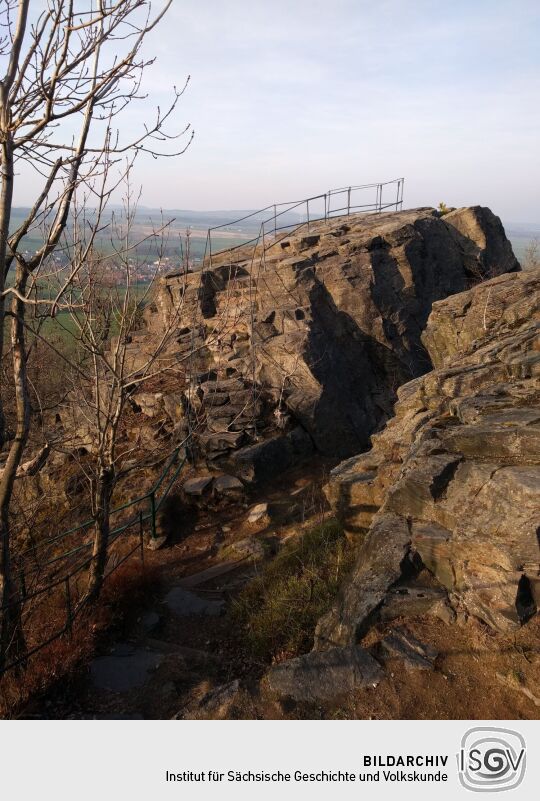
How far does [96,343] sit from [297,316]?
8.65 metres

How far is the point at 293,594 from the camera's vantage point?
725cm

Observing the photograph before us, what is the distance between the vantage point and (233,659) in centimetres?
683

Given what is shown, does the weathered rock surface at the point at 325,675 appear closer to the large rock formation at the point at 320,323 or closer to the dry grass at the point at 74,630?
the dry grass at the point at 74,630

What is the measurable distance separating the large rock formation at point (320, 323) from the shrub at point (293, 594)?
150 inches

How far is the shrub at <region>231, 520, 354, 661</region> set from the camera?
6625 millimetres

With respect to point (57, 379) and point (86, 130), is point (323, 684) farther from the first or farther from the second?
point (57, 379)

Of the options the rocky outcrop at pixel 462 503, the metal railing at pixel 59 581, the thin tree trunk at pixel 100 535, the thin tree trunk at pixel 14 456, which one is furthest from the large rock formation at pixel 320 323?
the thin tree trunk at pixel 14 456

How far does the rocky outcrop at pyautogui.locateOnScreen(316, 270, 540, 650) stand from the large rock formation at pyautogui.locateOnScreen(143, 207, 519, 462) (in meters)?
4.40

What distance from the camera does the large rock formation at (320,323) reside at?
44.0 ft

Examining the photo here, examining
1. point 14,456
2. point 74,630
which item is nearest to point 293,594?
point 74,630

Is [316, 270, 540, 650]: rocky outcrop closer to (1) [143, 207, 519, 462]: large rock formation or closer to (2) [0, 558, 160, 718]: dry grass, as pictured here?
(2) [0, 558, 160, 718]: dry grass

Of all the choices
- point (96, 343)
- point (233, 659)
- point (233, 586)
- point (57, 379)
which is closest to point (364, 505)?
point (233, 586)

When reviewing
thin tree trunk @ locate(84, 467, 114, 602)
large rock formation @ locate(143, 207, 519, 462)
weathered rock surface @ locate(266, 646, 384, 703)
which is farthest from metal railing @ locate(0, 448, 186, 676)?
weathered rock surface @ locate(266, 646, 384, 703)

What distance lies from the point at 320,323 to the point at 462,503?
975 cm
